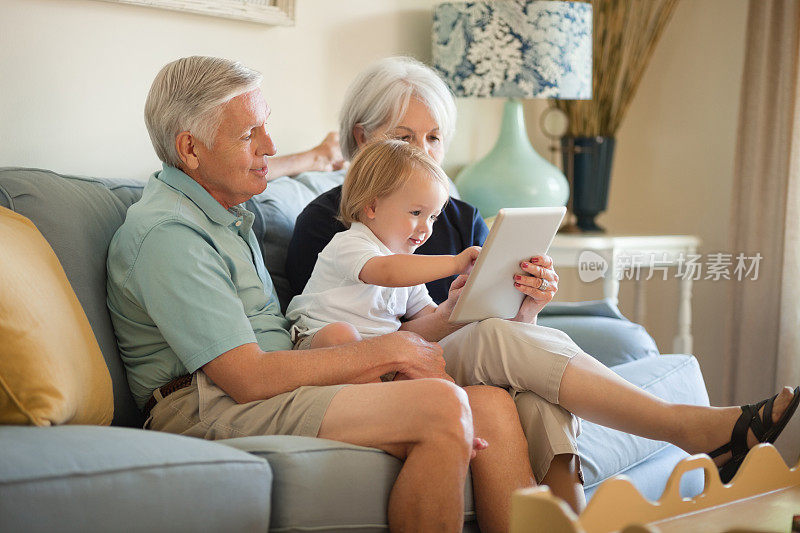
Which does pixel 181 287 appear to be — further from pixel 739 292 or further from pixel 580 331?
pixel 739 292

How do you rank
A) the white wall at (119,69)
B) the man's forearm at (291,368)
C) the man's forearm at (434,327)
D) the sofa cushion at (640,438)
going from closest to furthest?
the man's forearm at (291,368), the sofa cushion at (640,438), the man's forearm at (434,327), the white wall at (119,69)

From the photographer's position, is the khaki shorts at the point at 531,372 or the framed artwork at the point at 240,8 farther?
the framed artwork at the point at 240,8

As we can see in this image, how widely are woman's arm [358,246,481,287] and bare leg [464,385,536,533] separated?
0.24 meters

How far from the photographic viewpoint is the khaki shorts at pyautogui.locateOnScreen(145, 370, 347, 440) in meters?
1.44

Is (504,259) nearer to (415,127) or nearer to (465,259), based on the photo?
(465,259)

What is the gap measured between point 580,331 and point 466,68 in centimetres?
96

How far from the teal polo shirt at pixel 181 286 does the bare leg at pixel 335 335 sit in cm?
7

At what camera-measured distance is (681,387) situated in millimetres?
1992

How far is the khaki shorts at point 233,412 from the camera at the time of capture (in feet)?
4.72

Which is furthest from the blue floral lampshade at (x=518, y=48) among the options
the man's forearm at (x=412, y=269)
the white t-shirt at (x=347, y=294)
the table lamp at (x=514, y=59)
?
the man's forearm at (x=412, y=269)

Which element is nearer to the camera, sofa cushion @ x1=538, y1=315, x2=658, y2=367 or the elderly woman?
the elderly woman

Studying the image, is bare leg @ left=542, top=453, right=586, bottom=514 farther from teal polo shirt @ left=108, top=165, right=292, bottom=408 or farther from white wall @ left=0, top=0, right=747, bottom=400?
white wall @ left=0, top=0, right=747, bottom=400

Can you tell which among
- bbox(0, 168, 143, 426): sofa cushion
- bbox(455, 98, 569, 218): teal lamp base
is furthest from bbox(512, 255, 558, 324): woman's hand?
bbox(455, 98, 569, 218): teal lamp base

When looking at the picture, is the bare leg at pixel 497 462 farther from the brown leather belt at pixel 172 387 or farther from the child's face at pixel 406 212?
the brown leather belt at pixel 172 387
